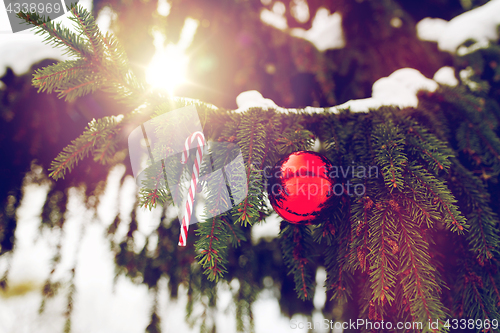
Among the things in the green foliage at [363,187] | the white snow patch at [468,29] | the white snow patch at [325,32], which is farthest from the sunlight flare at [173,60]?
the white snow patch at [468,29]

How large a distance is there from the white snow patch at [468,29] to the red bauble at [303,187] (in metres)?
1.81

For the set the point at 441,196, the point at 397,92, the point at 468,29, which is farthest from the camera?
the point at 468,29

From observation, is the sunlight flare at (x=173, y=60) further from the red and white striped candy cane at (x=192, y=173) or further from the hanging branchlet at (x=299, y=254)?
the hanging branchlet at (x=299, y=254)

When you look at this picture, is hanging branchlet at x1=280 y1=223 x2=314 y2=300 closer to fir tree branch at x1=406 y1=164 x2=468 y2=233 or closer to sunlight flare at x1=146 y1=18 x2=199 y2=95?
fir tree branch at x1=406 y1=164 x2=468 y2=233

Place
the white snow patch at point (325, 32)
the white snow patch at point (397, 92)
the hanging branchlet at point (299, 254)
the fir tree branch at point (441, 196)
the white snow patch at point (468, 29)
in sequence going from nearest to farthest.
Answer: the fir tree branch at point (441, 196) < the hanging branchlet at point (299, 254) < the white snow patch at point (397, 92) < the white snow patch at point (468, 29) < the white snow patch at point (325, 32)

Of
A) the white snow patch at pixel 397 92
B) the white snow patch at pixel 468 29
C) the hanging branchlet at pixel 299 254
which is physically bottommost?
the hanging branchlet at pixel 299 254

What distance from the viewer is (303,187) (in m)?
0.66

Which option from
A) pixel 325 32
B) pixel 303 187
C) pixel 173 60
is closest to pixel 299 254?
pixel 303 187

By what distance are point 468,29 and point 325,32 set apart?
983 mm

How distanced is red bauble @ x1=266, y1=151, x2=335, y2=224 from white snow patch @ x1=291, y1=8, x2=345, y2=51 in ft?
4.45

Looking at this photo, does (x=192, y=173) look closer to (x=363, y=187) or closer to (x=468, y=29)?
(x=363, y=187)

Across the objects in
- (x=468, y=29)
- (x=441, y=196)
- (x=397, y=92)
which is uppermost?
(x=468, y=29)

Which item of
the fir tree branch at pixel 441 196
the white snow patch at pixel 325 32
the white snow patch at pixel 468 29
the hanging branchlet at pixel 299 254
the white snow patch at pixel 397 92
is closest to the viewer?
the fir tree branch at pixel 441 196

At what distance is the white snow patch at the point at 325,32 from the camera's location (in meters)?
1.76
